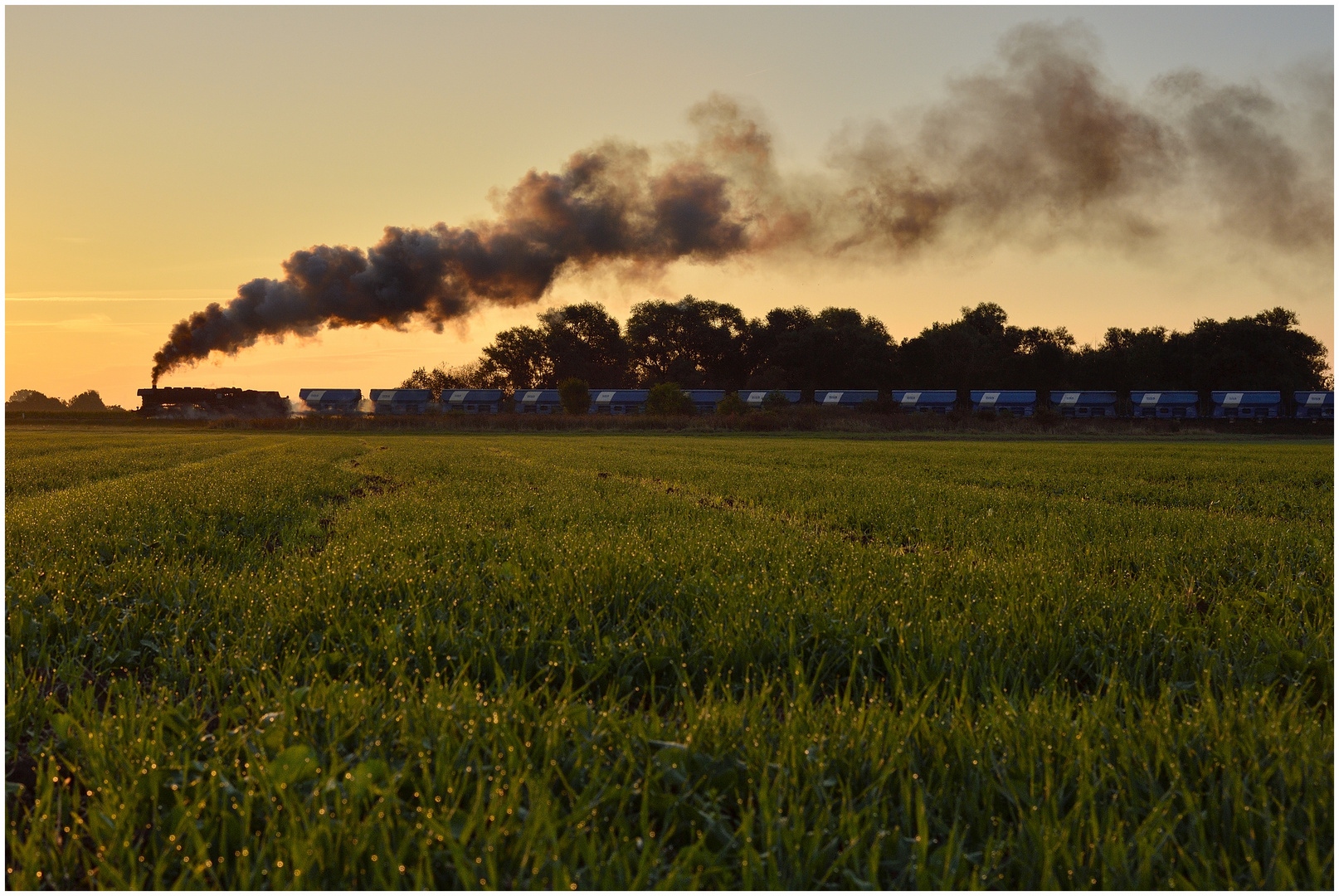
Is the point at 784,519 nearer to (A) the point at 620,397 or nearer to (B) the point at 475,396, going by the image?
(A) the point at 620,397

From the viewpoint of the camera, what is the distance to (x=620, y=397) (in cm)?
9456

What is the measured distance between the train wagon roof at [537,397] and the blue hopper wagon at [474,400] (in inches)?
109

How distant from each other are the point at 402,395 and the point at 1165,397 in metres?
97.7

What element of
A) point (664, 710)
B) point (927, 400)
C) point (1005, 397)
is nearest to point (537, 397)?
point (927, 400)

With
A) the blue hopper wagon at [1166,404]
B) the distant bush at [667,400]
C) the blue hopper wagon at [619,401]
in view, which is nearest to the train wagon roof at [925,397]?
the blue hopper wagon at [1166,404]

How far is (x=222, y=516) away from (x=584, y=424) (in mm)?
50545

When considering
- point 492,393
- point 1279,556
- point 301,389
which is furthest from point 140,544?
point 301,389

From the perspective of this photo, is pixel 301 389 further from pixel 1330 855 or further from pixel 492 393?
pixel 1330 855

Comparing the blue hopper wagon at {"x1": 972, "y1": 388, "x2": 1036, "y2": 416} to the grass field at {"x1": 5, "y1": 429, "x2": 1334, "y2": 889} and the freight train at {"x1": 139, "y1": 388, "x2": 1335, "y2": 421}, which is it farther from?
the grass field at {"x1": 5, "y1": 429, "x2": 1334, "y2": 889}

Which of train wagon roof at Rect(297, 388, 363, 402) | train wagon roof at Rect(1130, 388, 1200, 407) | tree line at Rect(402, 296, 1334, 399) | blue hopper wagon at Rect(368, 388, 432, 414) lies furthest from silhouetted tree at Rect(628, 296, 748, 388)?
train wagon roof at Rect(1130, 388, 1200, 407)

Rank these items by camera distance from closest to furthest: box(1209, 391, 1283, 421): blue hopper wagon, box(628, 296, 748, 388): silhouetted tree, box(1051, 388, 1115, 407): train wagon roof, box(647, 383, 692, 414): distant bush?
box(647, 383, 692, 414): distant bush → box(1209, 391, 1283, 421): blue hopper wagon → box(1051, 388, 1115, 407): train wagon roof → box(628, 296, 748, 388): silhouetted tree

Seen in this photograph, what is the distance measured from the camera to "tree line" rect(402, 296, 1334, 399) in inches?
3460

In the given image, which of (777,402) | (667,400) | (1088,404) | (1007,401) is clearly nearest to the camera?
(777,402)

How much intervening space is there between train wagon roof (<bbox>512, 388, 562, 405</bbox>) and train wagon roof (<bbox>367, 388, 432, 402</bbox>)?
12.7 metres
